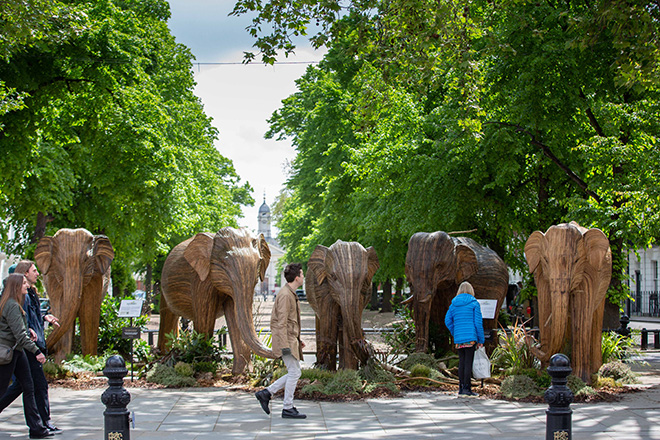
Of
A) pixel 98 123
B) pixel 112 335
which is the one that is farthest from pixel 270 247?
pixel 112 335

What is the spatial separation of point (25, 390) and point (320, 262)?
17.4 feet

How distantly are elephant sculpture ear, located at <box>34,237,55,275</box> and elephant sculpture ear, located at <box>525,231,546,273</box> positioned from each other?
26.7ft

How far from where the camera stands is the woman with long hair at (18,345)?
7809mm

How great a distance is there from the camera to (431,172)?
21.5 metres

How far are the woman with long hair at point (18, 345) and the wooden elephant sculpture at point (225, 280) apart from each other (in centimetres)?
359

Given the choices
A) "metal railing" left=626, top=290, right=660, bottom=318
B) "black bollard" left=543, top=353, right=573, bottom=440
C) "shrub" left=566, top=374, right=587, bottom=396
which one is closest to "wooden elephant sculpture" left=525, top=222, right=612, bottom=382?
"shrub" left=566, top=374, right=587, bottom=396

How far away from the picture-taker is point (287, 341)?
30.4 feet

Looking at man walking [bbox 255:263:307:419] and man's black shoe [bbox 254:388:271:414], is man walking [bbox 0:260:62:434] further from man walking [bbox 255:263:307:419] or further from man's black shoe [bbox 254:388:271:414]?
man walking [bbox 255:263:307:419]

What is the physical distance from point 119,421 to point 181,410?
346 centimetres

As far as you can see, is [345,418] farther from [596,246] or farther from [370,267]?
[596,246]

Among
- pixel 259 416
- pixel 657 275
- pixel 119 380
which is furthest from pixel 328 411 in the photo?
pixel 657 275

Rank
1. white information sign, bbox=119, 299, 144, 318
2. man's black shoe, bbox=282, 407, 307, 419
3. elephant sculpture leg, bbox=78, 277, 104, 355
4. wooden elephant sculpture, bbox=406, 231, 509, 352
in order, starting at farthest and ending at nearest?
elephant sculpture leg, bbox=78, 277, 104, 355 → white information sign, bbox=119, 299, 144, 318 → wooden elephant sculpture, bbox=406, 231, 509, 352 → man's black shoe, bbox=282, 407, 307, 419

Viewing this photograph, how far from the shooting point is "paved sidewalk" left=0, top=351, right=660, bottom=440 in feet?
26.9

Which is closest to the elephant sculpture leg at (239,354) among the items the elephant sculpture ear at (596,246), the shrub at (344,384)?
the shrub at (344,384)
